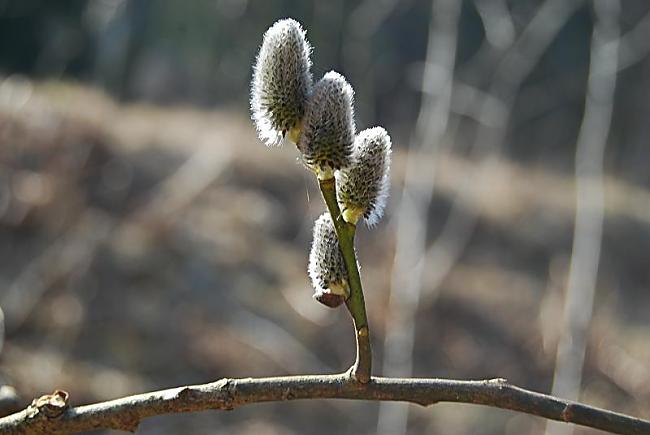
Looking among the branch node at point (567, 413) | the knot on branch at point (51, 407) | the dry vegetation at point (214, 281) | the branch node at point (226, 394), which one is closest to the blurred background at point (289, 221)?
the dry vegetation at point (214, 281)

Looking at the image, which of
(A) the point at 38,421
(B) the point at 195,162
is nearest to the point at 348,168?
(A) the point at 38,421

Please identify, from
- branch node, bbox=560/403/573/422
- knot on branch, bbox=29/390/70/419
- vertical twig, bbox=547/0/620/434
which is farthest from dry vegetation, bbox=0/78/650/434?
branch node, bbox=560/403/573/422

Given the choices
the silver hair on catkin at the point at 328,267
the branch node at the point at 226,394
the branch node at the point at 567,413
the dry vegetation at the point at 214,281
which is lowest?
the branch node at the point at 226,394

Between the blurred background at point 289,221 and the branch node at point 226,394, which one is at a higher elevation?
the blurred background at point 289,221

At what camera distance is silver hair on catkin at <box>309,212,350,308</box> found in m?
1.09

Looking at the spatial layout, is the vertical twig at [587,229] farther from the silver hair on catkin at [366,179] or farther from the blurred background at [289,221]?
the silver hair on catkin at [366,179]

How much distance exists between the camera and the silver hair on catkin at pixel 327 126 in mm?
1064

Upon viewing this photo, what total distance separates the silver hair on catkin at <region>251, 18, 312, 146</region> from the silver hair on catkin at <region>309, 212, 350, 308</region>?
108mm

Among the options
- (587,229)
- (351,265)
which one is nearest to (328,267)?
(351,265)

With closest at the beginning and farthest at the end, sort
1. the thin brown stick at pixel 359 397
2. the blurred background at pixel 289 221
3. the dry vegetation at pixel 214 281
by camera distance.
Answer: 1. the thin brown stick at pixel 359 397
2. the dry vegetation at pixel 214 281
3. the blurred background at pixel 289 221

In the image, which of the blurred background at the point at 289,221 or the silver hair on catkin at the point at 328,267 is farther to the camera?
the blurred background at the point at 289,221

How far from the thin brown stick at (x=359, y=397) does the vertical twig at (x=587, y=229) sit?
5276 millimetres

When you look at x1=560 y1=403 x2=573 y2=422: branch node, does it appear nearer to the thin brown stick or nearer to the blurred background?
the thin brown stick

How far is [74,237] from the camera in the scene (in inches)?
294
